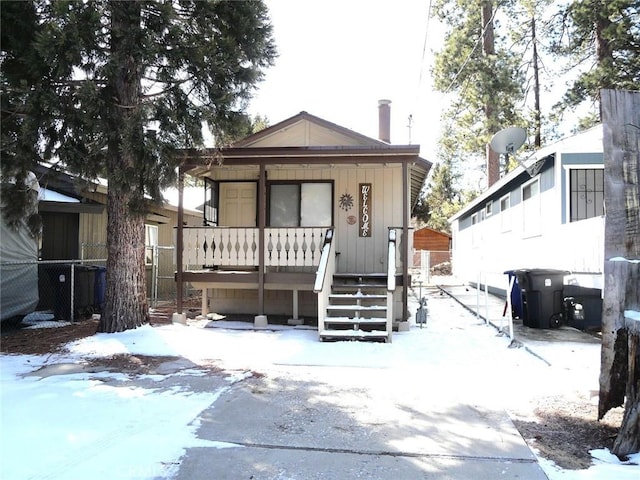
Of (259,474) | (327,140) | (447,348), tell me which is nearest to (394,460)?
(259,474)

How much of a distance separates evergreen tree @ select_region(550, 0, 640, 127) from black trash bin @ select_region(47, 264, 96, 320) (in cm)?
1513

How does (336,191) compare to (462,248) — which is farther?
(462,248)

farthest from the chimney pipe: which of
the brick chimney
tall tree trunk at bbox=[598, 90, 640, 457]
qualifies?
tall tree trunk at bbox=[598, 90, 640, 457]

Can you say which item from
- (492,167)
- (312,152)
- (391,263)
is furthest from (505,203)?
(312,152)

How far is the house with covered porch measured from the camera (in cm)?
936

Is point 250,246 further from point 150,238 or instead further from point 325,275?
point 150,238

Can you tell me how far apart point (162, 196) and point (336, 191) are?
13.7ft

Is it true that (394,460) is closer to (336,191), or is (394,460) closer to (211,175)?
(336,191)

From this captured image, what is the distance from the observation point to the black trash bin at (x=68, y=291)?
10.1 metres

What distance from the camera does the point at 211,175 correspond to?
1095cm

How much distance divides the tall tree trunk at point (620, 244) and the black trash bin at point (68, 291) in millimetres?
9392

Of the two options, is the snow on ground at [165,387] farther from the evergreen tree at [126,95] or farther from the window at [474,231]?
the window at [474,231]

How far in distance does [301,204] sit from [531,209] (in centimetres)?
635

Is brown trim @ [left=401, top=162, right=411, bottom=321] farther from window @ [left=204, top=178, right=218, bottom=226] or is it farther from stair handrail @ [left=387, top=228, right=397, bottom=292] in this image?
window @ [left=204, top=178, right=218, bottom=226]
